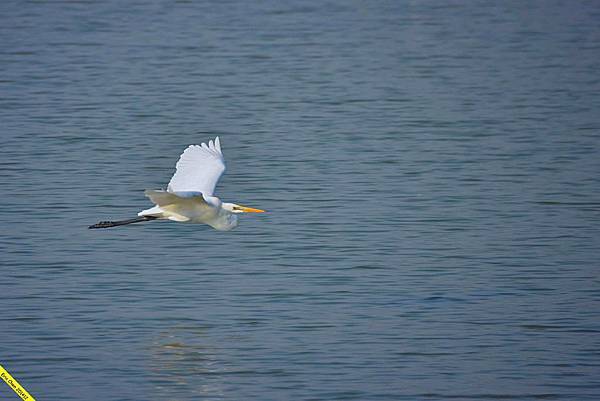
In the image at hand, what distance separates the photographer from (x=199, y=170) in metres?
11.4

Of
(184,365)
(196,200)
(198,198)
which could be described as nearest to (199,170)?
(196,200)

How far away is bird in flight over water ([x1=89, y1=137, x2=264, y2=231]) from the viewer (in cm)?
1059

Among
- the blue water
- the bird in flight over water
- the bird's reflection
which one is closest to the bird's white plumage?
the bird in flight over water

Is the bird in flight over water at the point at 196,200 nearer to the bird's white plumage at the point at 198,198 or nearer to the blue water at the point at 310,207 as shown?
the bird's white plumage at the point at 198,198

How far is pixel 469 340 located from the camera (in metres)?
10.3

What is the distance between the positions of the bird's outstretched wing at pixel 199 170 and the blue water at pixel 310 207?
76 cm

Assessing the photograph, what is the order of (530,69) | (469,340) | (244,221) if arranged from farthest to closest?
(530,69) → (244,221) → (469,340)

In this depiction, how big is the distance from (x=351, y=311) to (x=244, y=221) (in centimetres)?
275

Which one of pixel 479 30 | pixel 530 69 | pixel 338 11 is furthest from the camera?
pixel 338 11

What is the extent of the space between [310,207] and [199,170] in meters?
2.37

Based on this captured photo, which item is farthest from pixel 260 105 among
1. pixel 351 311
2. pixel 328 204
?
pixel 351 311

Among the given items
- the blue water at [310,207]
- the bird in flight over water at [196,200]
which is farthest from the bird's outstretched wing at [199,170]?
the blue water at [310,207]

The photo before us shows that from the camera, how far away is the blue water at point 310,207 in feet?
32.3

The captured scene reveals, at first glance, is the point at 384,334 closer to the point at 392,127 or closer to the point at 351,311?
the point at 351,311
